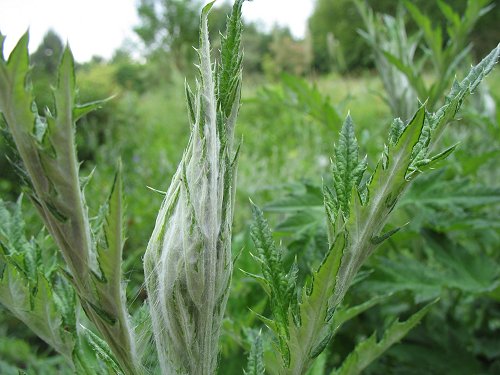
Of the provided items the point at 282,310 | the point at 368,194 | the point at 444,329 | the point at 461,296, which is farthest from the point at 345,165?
the point at 461,296

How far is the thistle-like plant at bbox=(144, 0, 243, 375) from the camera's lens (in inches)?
19.7

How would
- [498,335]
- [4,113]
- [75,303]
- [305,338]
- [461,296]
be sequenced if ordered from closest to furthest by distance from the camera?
1. [4,113]
2. [305,338]
3. [75,303]
4. [498,335]
5. [461,296]

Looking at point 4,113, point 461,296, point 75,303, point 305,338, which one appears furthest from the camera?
point 461,296

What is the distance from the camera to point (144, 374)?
561 millimetres

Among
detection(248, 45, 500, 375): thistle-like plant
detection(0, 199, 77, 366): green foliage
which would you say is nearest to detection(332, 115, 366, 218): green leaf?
detection(248, 45, 500, 375): thistle-like plant

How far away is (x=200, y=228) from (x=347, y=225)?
14 centimetres

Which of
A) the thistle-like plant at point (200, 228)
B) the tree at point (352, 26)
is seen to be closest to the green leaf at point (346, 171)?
the thistle-like plant at point (200, 228)

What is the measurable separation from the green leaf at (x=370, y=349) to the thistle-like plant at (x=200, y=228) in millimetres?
270

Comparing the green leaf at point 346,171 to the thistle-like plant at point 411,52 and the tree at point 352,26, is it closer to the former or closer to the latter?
the thistle-like plant at point 411,52

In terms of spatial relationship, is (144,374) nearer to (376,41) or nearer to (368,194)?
(368,194)

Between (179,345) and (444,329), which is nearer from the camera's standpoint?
(179,345)

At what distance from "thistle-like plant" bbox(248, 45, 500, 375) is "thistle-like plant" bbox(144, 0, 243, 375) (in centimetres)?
7

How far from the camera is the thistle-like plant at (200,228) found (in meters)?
0.50

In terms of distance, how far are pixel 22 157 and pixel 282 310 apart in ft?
0.98
